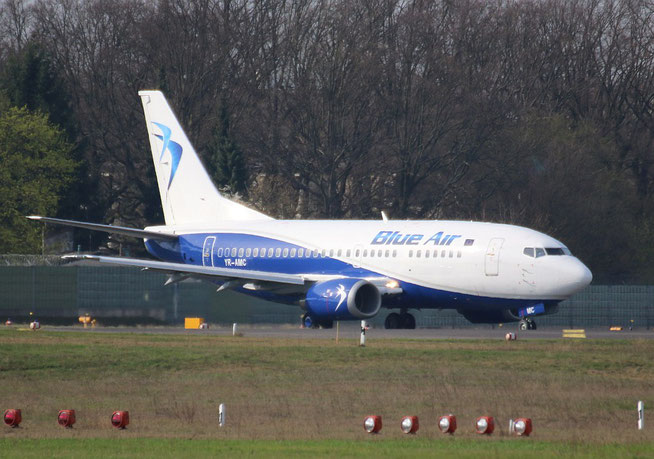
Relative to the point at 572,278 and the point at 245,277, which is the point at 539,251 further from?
the point at 245,277

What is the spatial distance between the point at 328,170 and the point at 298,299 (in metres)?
34.4

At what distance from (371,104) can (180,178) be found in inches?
1200

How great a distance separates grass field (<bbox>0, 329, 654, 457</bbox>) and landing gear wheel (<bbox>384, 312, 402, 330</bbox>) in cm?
945

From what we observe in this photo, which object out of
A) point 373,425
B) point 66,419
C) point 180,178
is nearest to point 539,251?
point 180,178

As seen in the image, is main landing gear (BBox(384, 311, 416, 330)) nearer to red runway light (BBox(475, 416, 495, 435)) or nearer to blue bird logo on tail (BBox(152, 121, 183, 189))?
blue bird logo on tail (BBox(152, 121, 183, 189))

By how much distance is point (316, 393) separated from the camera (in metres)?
25.2

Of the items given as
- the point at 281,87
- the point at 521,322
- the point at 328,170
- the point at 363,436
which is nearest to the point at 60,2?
the point at 281,87

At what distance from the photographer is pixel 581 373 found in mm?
28828

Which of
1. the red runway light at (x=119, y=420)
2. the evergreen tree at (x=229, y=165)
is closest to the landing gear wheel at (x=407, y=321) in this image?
the red runway light at (x=119, y=420)

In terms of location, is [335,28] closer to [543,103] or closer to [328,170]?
[328,170]

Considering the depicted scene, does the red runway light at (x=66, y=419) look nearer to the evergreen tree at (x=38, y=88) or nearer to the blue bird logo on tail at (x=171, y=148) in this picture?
the blue bird logo on tail at (x=171, y=148)

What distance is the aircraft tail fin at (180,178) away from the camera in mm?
51969

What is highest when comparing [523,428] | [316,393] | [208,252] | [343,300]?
[208,252]

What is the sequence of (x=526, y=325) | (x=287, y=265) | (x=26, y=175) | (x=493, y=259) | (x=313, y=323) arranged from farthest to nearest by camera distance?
(x=26, y=175) → (x=287, y=265) → (x=313, y=323) → (x=526, y=325) → (x=493, y=259)
